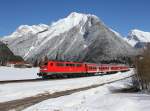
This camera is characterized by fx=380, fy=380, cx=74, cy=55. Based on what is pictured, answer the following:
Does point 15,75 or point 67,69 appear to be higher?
point 67,69

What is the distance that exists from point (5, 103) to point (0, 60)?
508 feet

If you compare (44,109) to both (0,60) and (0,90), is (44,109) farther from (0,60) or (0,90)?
(0,60)

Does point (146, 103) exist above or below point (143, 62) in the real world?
below

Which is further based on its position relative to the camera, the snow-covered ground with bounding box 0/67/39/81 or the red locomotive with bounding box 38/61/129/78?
the snow-covered ground with bounding box 0/67/39/81

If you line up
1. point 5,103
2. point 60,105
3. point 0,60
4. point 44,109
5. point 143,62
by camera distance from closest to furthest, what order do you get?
point 44,109 → point 60,105 → point 5,103 → point 143,62 → point 0,60

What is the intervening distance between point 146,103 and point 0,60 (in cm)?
16427

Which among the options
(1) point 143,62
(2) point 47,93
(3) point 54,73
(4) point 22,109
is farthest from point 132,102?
(3) point 54,73

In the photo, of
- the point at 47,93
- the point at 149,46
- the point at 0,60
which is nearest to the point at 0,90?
the point at 47,93

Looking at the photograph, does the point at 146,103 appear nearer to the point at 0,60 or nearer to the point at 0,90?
the point at 0,90

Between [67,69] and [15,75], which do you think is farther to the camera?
[15,75]

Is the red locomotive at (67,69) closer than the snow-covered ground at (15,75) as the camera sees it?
Yes

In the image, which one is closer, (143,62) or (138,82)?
(143,62)

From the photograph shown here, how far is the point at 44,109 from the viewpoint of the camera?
2800 cm

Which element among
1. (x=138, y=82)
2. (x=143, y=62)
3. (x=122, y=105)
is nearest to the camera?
(x=122, y=105)
